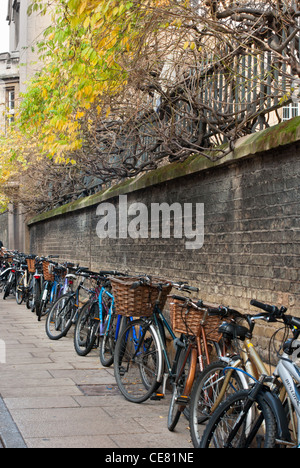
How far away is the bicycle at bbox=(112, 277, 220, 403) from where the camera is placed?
581 centimetres

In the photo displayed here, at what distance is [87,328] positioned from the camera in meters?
8.60

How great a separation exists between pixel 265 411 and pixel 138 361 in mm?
2875

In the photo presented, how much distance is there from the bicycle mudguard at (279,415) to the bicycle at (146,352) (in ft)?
6.72

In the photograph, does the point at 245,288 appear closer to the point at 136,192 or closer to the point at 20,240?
the point at 136,192

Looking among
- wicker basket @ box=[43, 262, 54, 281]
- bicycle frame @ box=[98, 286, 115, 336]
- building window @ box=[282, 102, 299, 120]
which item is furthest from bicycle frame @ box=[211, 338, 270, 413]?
wicker basket @ box=[43, 262, 54, 281]

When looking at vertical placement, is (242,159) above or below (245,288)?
above

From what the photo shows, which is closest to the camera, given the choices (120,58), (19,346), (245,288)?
(245,288)

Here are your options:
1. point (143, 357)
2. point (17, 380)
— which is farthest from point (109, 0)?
point (17, 380)

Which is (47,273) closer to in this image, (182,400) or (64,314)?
(64,314)

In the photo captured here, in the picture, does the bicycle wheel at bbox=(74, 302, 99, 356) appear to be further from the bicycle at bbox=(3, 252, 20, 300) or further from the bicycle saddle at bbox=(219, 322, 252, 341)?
the bicycle at bbox=(3, 252, 20, 300)

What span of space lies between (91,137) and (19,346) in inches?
147

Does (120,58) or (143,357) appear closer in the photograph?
(143,357)

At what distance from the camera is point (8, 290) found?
1677 centimetres

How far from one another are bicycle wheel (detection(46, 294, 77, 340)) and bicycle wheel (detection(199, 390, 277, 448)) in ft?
19.4
